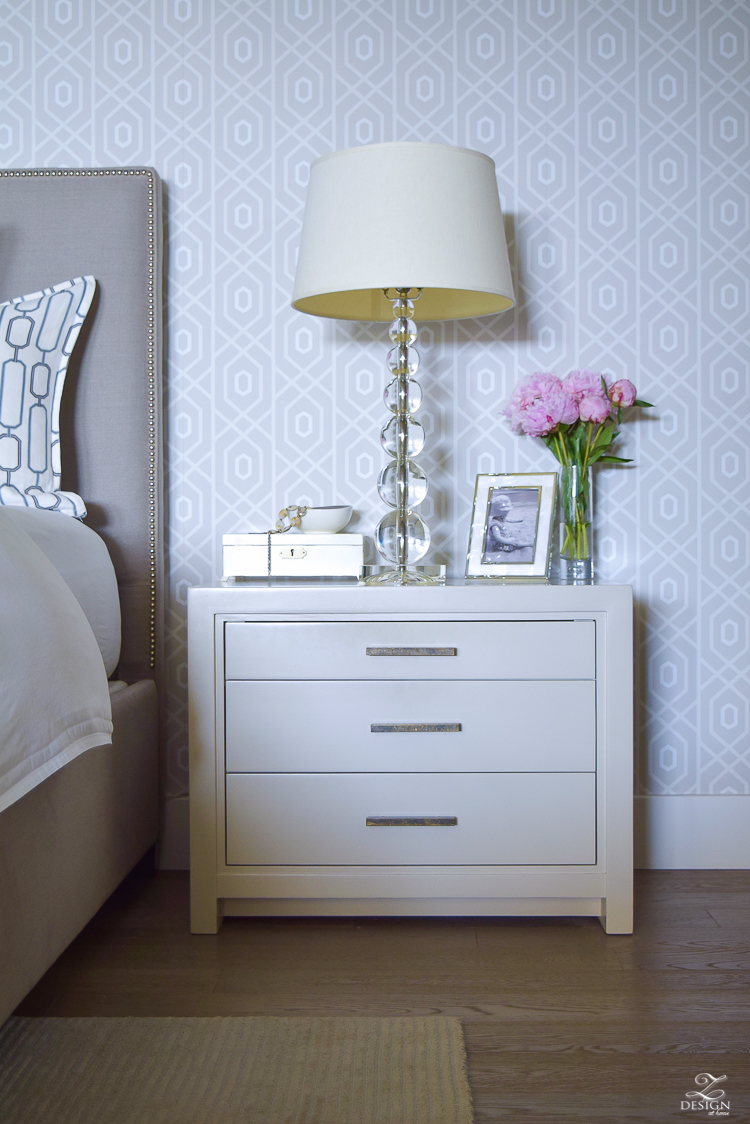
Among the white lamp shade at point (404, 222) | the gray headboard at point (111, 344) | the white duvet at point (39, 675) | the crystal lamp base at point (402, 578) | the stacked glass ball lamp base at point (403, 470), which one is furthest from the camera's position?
the gray headboard at point (111, 344)

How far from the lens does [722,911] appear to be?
1648 millimetres

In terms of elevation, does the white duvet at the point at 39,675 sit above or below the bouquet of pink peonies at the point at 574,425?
below

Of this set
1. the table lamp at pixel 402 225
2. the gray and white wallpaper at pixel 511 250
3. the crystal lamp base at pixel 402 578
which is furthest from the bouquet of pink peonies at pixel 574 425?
the crystal lamp base at pixel 402 578

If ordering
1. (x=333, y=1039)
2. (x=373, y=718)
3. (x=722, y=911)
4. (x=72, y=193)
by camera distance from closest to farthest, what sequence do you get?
(x=333, y=1039) < (x=373, y=718) < (x=722, y=911) < (x=72, y=193)

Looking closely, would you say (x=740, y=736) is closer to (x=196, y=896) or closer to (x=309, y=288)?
(x=196, y=896)

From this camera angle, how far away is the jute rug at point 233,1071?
1037 millimetres

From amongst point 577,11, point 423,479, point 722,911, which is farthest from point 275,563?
point 577,11

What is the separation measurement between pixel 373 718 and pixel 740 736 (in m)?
0.91

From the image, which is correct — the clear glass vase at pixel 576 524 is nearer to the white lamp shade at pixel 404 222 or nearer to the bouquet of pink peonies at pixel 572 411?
the bouquet of pink peonies at pixel 572 411

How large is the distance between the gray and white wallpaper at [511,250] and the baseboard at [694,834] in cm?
4

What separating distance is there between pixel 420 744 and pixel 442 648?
0.17 metres

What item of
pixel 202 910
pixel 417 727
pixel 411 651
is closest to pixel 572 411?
pixel 411 651

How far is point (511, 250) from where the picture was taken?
1915mm

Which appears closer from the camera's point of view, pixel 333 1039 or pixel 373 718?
pixel 333 1039
